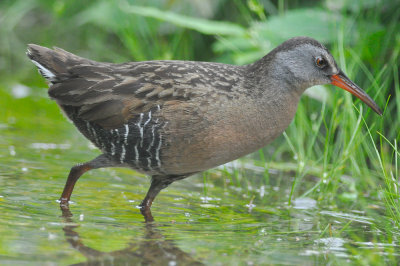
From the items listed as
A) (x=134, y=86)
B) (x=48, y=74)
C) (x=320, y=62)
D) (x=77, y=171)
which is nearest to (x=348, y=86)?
(x=320, y=62)

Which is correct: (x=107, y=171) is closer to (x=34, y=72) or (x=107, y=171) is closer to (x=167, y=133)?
(x=167, y=133)

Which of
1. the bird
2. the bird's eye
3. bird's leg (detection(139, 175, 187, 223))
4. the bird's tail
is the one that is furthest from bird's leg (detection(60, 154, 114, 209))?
the bird's eye

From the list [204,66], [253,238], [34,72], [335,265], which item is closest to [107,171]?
[204,66]

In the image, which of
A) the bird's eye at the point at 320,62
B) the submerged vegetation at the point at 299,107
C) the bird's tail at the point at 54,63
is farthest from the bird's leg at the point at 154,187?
the bird's eye at the point at 320,62

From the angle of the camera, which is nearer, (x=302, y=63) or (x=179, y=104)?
(x=179, y=104)

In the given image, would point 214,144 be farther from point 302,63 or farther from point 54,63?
point 54,63

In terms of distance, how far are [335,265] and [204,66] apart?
60.7 inches

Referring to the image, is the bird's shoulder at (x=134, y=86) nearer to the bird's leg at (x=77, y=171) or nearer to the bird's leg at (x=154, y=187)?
the bird's leg at (x=77, y=171)

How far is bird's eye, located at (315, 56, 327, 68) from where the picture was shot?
4383mm

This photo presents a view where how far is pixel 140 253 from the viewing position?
10.9ft

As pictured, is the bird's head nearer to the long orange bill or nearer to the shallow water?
the long orange bill

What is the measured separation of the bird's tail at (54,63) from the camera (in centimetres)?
445

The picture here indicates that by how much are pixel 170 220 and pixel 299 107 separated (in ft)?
5.94

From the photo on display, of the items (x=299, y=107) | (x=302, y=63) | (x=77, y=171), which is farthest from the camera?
(x=299, y=107)
